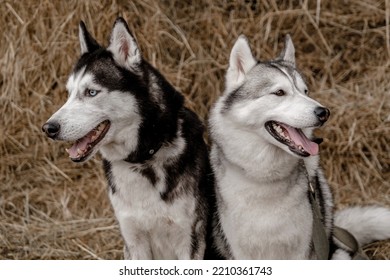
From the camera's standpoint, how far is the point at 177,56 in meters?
6.27

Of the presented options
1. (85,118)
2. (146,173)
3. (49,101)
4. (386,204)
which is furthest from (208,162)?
(49,101)

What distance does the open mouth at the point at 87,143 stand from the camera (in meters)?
4.02

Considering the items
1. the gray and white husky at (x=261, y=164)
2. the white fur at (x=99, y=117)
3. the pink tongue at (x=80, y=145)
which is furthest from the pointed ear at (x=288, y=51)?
the pink tongue at (x=80, y=145)

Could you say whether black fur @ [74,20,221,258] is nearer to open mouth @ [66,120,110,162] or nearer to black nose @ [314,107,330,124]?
open mouth @ [66,120,110,162]

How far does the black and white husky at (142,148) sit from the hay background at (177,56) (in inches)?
67.1

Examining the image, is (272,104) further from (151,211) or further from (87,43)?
(87,43)

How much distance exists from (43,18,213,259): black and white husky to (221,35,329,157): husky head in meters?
0.40

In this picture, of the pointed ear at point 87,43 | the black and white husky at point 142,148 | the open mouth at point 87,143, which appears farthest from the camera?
the pointed ear at point 87,43

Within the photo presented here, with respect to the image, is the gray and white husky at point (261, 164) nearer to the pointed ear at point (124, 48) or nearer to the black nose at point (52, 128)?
the pointed ear at point (124, 48)

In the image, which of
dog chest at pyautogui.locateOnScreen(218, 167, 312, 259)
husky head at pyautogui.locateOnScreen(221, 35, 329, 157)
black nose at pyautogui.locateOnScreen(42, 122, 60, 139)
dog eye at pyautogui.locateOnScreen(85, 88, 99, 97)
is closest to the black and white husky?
dog eye at pyautogui.locateOnScreen(85, 88, 99, 97)

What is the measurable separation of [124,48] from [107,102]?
0.37m

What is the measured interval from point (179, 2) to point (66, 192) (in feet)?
6.17

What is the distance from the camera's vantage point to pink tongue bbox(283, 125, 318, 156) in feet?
12.8

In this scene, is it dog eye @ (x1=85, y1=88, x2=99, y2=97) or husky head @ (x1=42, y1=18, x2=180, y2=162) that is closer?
husky head @ (x1=42, y1=18, x2=180, y2=162)
